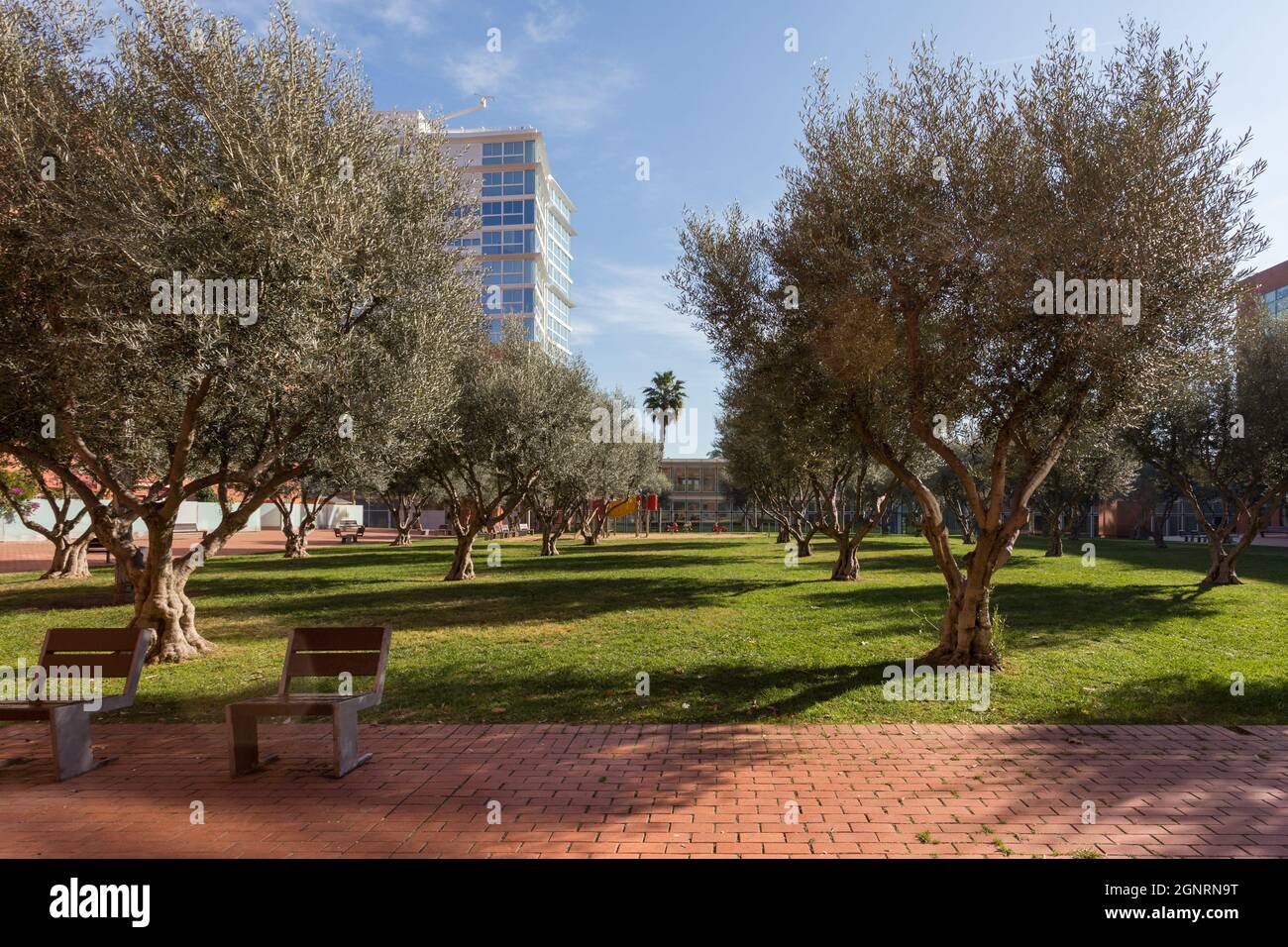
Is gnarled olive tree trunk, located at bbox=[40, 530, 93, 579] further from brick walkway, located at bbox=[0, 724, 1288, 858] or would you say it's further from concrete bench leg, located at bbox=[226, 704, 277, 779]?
concrete bench leg, located at bbox=[226, 704, 277, 779]

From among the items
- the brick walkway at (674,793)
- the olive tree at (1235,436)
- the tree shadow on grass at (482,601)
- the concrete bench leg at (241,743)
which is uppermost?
the olive tree at (1235,436)

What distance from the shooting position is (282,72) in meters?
8.55

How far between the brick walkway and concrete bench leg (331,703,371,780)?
145 millimetres

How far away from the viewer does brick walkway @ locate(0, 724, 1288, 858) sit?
172 inches

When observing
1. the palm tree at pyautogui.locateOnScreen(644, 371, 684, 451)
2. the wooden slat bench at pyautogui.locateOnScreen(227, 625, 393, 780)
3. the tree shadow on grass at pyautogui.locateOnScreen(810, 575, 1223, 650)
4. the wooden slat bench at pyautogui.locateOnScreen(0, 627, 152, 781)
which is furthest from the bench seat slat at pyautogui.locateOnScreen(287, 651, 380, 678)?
the palm tree at pyautogui.locateOnScreen(644, 371, 684, 451)

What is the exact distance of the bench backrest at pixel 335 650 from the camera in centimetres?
640

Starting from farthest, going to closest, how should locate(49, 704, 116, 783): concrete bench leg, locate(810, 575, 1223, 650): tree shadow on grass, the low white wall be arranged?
1. the low white wall
2. locate(810, 575, 1223, 650): tree shadow on grass
3. locate(49, 704, 116, 783): concrete bench leg

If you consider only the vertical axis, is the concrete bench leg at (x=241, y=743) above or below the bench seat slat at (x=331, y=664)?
below

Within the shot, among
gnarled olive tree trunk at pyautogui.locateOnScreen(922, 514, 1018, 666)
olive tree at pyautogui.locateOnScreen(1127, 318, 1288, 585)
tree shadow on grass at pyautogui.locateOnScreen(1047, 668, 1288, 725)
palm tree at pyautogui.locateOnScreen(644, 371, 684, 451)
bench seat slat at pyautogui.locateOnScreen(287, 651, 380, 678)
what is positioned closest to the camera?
bench seat slat at pyautogui.locateOnScreen(287, 651, 380, 678)

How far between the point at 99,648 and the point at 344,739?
2.69 m

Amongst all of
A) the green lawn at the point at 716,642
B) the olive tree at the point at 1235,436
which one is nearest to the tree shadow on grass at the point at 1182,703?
the green lawn at the point at 716,642

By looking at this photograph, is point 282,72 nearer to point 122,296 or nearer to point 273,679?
point 122,296

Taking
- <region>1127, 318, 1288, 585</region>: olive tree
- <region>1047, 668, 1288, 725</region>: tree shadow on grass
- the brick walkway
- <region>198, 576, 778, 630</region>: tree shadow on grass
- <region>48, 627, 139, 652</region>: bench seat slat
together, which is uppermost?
<region>1127, 318, 1288, 585</region>: olive tree

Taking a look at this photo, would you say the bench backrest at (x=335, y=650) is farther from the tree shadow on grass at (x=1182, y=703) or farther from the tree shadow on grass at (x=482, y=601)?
the tree shadow on grass at (x=482, y=601)
